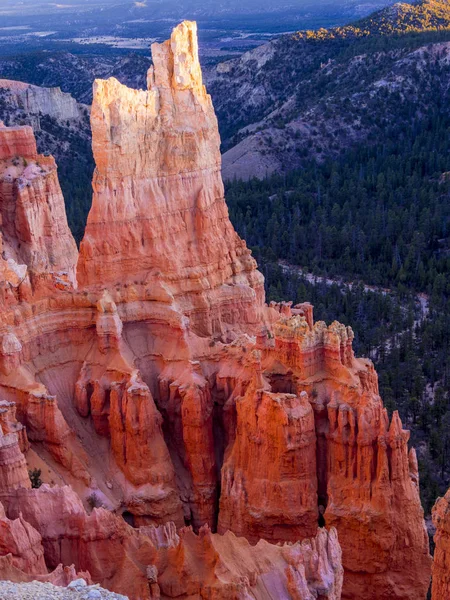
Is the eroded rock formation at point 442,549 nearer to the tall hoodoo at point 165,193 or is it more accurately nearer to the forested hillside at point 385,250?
the tall hoodoo at point 165,193

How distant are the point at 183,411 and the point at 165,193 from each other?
7.83 metres

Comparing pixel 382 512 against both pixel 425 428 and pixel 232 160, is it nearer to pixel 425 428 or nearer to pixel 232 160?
pixel 425 428

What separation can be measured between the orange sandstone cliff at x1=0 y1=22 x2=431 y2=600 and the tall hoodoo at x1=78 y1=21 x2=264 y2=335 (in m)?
0.05

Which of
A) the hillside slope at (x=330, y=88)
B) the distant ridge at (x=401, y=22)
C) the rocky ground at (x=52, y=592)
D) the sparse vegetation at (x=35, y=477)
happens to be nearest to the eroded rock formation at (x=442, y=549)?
the rocky ground at (x=52, y=592)

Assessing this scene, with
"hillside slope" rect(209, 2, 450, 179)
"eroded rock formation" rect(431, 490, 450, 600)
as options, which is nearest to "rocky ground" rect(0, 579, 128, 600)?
"eroded rock formation" rect(431, 490, 450, 600)

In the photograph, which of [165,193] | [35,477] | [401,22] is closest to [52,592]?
[35,477]

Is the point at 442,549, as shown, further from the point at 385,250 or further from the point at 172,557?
the point at 385,250

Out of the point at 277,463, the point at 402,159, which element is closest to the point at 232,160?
the point at 402,159

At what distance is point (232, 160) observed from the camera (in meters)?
115

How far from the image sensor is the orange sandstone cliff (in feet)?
77.6

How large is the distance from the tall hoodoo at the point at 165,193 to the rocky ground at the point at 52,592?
1556 centimetres

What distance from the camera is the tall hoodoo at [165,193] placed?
1278 inches

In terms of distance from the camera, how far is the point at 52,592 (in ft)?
56.0

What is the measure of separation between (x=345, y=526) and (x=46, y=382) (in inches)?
407
